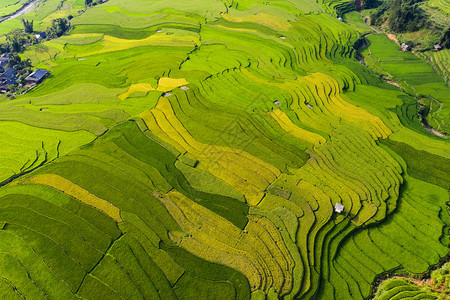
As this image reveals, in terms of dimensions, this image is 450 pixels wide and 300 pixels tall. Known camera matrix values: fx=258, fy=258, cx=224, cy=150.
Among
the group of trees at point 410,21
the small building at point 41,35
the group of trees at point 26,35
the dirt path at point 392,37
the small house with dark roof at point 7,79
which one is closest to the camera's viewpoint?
the small house with dark roof at point 7,79

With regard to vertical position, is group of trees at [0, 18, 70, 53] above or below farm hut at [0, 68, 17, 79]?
above

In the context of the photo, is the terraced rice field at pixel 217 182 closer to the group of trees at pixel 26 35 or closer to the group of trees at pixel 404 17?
the group of trees at pixel 26 35

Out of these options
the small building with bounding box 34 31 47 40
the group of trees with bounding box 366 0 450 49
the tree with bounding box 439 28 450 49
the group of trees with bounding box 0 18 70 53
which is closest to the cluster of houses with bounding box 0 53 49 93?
the group of trees with bounding box 0 18 70 53

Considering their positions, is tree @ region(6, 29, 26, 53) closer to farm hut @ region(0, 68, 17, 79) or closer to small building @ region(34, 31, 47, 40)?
small building @ region(34, 31, 47, 40)

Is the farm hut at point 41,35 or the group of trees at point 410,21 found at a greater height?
the farm hut at point 41,35

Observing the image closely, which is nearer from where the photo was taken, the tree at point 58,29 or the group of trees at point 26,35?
the group of trees at point 26,35

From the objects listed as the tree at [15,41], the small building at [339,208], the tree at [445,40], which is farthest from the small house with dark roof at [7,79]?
the tree at [445,40]

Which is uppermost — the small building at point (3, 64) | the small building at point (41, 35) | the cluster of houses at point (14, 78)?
the small building at point (41, 35)

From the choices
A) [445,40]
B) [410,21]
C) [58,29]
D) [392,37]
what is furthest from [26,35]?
[445,40]

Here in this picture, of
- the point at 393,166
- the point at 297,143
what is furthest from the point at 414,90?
the point at 297,143
